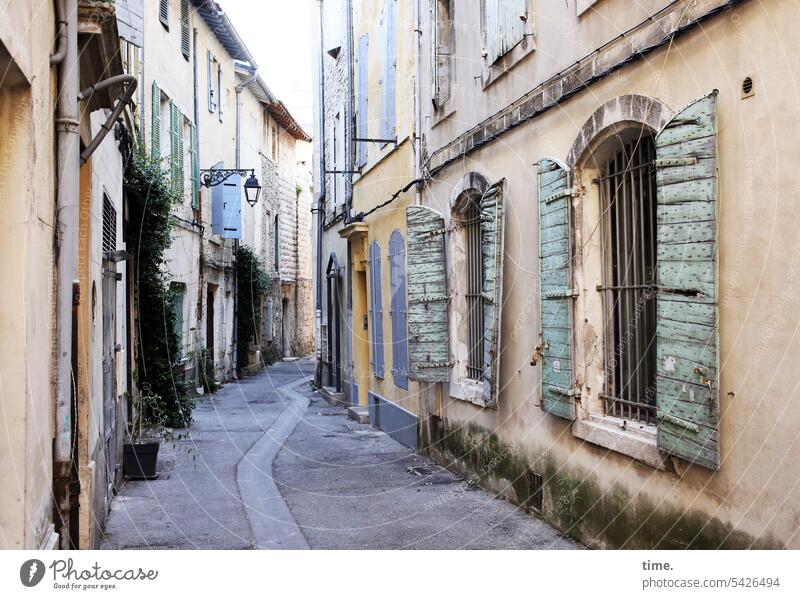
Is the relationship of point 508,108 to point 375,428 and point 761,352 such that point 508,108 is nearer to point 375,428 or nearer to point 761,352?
point 761,352

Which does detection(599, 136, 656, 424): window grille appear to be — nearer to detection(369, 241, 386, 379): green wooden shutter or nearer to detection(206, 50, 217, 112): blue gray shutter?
detection(369, 241, 386, 379): green wooden shutter

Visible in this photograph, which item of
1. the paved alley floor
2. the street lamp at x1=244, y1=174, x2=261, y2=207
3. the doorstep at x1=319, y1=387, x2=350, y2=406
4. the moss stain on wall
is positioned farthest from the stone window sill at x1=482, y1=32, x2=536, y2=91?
the doorstep at x1=319, y1=387, x2=350, y2=406

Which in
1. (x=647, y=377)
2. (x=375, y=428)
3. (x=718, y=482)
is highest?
(x=647, y=377)

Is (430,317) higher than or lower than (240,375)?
higher

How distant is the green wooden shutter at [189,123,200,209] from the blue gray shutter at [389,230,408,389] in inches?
243

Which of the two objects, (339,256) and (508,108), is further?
(339,256)

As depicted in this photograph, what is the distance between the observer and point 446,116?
31.3 feet

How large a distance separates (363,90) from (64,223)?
9858 millimetres

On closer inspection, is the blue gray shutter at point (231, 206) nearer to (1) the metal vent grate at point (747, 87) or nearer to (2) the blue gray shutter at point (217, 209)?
(2) the blue gray shutter at point (217, 209)

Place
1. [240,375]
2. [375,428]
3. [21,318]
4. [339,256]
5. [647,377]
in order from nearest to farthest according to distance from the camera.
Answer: [21,318]
[647,377]
[375,428]
[339,256]
[240,375]

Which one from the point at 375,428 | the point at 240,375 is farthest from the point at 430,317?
the point at 240,375

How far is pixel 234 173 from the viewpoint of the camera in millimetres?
17562

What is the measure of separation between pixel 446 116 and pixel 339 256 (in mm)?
7401

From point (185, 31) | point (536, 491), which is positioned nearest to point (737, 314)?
point (536, 491)
